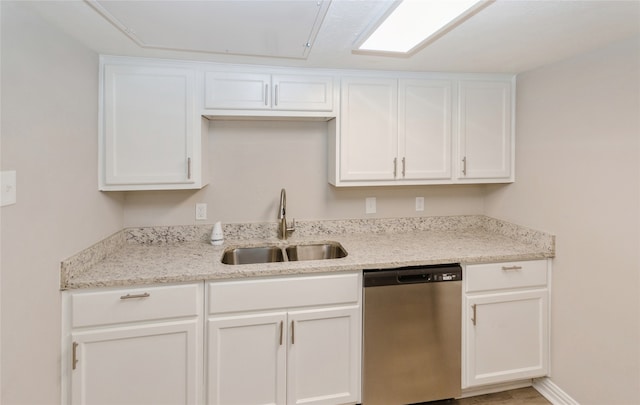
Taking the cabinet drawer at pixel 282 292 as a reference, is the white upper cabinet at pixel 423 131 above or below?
above

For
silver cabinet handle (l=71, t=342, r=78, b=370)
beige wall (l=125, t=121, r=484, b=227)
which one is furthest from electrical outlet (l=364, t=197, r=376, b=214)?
silver cabinet handle (l=71, t=342, r=78, b=370)

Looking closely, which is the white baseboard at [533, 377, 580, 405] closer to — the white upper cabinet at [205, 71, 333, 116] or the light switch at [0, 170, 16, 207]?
the white upper cabinet at [205, 71, 333, 116]

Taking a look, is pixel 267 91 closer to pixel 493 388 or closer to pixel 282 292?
pixel 282 292

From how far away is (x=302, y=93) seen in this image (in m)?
2.19

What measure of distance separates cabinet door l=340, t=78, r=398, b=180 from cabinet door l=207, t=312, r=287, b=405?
1079 millimetres

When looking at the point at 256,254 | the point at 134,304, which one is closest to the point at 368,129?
the point at 256,254

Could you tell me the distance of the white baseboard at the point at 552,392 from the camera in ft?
6.68

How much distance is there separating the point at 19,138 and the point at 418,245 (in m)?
2.13

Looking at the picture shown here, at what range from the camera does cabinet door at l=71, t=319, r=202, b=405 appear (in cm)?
164

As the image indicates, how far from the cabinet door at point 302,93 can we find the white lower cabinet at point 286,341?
1.10 meters

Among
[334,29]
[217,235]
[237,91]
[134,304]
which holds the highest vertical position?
[334,29]

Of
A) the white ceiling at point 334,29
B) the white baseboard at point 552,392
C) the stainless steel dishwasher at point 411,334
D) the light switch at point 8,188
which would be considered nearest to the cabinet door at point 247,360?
the stainless steel dishwasher at point 411,334

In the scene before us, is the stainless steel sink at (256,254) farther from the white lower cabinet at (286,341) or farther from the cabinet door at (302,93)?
the cabinet door at (302,93)

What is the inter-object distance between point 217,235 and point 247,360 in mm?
866
